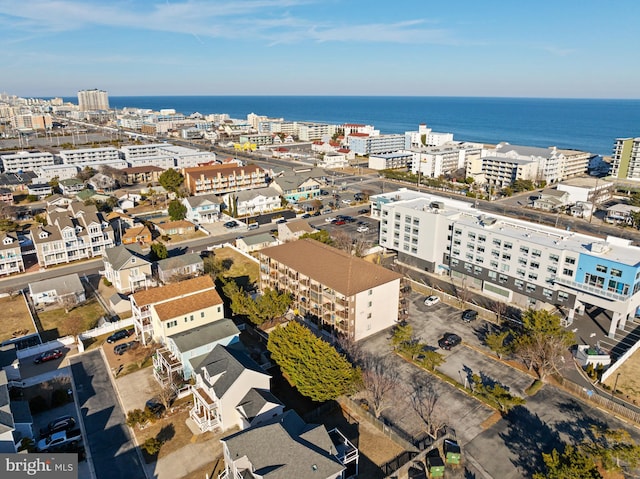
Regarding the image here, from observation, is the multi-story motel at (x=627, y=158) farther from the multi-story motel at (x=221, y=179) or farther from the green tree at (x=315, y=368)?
the green tree at (x=315, y=368)

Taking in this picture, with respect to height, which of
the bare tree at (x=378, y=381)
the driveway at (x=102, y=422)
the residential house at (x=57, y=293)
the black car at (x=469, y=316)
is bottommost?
the driveway at (x=102, y=422)

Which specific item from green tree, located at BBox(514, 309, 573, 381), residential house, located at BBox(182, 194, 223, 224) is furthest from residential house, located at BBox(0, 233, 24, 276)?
green tree, located at BBox(514, 309, 573, 381)

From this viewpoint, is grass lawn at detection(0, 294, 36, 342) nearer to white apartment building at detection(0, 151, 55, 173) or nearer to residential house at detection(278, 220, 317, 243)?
residential house at detection(278, 220, 317, 243)

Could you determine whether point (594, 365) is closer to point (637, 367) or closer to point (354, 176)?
point (637, 367)

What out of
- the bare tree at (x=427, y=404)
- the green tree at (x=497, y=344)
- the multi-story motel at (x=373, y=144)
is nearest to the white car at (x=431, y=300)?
the green tree at (x=497, y=344)

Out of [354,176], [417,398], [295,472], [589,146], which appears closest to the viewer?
[295,472]

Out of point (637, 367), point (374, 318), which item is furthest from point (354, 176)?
point (637, 367)
